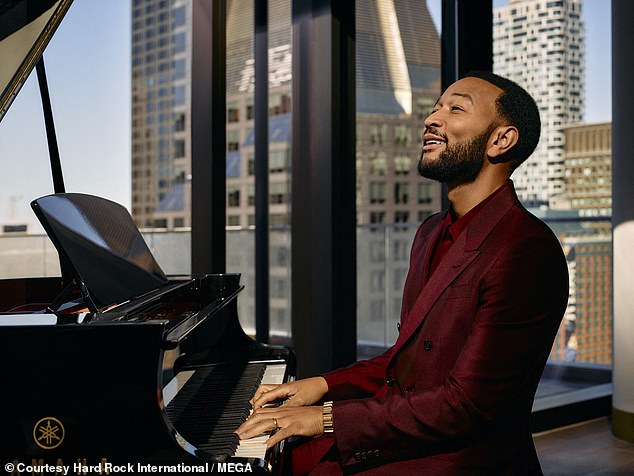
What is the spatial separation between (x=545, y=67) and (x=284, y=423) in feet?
12.5

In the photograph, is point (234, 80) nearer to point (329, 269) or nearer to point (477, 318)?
point (329, 269)

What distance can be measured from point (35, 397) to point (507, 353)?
83 centimetres

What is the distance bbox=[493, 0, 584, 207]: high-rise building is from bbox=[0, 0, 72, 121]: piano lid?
3093 millimetres

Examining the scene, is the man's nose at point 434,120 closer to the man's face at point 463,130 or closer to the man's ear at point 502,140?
Answer: the man's face at point 463,130

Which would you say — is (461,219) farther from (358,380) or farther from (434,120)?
(358,380)

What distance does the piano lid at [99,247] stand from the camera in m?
1.76

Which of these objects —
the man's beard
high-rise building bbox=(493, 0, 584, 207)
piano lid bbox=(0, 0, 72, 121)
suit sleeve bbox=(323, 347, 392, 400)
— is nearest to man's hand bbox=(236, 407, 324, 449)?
suit sleeve bbox=(323, 347, 392, 400)

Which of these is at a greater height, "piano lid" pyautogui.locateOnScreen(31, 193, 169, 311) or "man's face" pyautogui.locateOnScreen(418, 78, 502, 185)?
"man's face" pyautogui.locateOnScreen(418, 78, 502, 185)

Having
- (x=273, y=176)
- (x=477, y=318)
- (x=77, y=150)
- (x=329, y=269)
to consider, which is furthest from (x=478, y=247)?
(x=273, y=176)

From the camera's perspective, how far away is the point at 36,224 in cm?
324

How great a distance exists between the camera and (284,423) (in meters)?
1.50

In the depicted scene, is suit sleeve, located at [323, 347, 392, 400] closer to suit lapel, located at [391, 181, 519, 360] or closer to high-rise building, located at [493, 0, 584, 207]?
suit lapel, located at [391, 181, 519, 360]

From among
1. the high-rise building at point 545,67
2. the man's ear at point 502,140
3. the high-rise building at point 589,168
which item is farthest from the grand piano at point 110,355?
the high-rise building at point 589,168

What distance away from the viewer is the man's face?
1.71 metres
